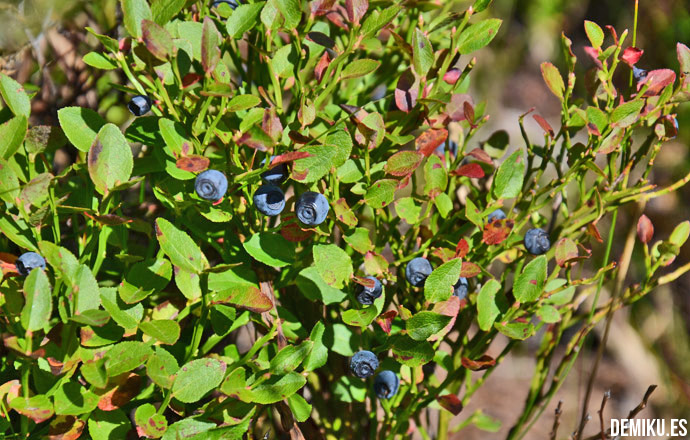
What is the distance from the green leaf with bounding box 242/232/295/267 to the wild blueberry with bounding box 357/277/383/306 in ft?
0.24

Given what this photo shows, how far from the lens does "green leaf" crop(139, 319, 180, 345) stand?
0.58m

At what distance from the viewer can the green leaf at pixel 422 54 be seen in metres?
0.66

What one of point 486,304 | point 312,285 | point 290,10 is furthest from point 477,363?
point 290,10

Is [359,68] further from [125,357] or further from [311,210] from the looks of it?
[125,357]

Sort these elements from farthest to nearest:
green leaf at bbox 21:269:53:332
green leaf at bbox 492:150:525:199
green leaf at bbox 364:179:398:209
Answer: green leaf at bbox 492:150:525:199 < green leaf at bbox 364:179:398:209 < green leaf at bbox 21:269:53:332

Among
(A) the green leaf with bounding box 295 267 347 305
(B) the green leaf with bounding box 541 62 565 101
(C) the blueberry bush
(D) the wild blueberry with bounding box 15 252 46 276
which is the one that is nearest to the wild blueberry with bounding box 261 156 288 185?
(C) the blueberry bush

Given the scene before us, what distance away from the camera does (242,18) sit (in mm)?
656

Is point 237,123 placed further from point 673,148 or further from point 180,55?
point 673,148

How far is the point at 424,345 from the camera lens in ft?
2.05

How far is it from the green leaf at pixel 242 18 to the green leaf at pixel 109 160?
153mm

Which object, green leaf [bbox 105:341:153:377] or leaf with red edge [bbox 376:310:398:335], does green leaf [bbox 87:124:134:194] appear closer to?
green leaf [bbox 105:341:153:377]

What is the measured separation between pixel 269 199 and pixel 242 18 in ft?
0.61

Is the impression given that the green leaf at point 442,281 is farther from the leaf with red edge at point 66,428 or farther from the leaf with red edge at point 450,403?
the leaf with red edge at point 66,428

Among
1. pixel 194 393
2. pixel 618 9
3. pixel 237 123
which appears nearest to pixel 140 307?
pixel 194 393
